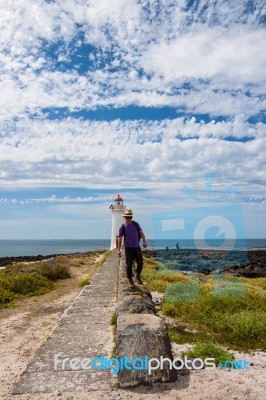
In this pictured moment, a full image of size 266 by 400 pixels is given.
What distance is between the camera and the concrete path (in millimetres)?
4836

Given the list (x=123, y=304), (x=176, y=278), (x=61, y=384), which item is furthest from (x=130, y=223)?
(x=176, y=278)

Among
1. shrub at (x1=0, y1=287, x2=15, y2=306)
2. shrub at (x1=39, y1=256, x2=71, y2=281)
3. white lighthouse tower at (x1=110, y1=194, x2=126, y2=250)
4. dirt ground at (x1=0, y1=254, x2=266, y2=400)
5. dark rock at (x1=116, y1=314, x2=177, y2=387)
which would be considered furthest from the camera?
white lighthouse tower at (x1=110, y1=194, x2=126, y2=250)

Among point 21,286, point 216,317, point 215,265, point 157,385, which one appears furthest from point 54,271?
point 215,265

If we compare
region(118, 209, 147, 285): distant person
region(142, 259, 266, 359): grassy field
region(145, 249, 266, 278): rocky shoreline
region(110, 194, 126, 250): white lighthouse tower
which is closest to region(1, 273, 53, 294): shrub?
region(142, 259, 266, 359): grassy field

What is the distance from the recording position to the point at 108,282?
12.5 metres

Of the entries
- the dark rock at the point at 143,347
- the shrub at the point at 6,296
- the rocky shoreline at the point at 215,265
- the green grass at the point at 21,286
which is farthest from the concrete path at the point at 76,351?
the rocky shoreline at the point at 215,265

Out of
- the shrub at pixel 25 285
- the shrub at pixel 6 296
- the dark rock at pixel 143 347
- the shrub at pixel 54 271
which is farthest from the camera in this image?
the shrub at pixel 54 271

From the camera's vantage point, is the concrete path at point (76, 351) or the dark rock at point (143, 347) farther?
the concrete path at point (76, 351)

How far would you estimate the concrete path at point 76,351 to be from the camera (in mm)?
4836

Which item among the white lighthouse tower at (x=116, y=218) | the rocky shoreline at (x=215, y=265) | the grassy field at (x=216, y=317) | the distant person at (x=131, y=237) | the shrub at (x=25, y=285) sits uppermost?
the white lighthouse tower at (x=116, y=218)

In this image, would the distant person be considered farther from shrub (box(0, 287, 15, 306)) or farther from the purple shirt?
shrub (box(0, 287, 15, 306))

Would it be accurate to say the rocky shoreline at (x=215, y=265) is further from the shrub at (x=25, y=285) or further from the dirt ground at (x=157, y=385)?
the dirt ground at (x=157, y=385)

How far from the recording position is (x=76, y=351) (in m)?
5.96

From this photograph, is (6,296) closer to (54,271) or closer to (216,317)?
(54,271)
